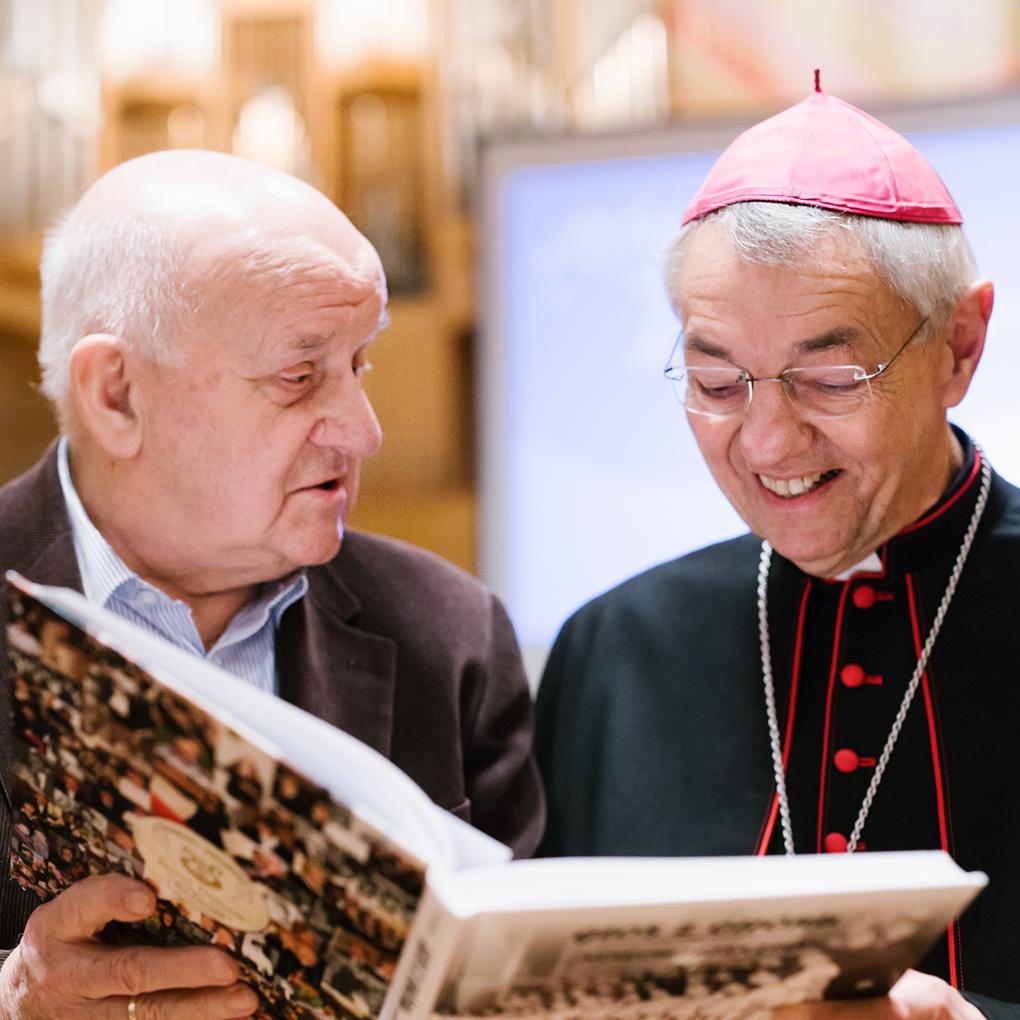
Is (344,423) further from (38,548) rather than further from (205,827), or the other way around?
(205,827)

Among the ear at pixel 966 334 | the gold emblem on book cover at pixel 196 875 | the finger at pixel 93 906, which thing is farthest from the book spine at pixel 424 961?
the ear at pixel 966 334

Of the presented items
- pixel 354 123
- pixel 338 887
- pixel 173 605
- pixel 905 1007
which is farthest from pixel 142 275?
pixel 354 123

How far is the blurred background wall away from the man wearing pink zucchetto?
3.80m

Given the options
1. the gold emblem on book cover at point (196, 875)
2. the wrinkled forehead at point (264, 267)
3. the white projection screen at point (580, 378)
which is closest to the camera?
the gold emblem on book cover at point (196, 875)

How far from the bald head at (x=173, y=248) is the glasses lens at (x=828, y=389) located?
619mm

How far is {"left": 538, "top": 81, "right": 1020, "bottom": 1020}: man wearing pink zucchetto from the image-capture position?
6.45ft

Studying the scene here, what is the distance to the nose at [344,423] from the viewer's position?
208 cm

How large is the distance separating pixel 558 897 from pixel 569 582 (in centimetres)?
247

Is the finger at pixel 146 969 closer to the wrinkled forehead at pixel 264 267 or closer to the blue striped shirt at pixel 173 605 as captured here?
the blue striped shirt at pixel 173 605

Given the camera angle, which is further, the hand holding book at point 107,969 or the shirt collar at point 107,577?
the shirt collar at point 107,577

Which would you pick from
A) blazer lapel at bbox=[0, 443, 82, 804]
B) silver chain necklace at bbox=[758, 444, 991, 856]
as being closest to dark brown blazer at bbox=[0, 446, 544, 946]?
blazer lapel at bbox=[0, 443, 82, 804]

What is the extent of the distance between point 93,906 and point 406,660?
31.3 inches

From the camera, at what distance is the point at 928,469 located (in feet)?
6.95

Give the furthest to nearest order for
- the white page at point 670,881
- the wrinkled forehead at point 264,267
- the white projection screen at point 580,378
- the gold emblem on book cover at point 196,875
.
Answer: the white projection screen at point 580,378 < the wrinkled forehead at point 264,267 < the gold emblem on book cover at point 196,875 < the white page at point 670,881
